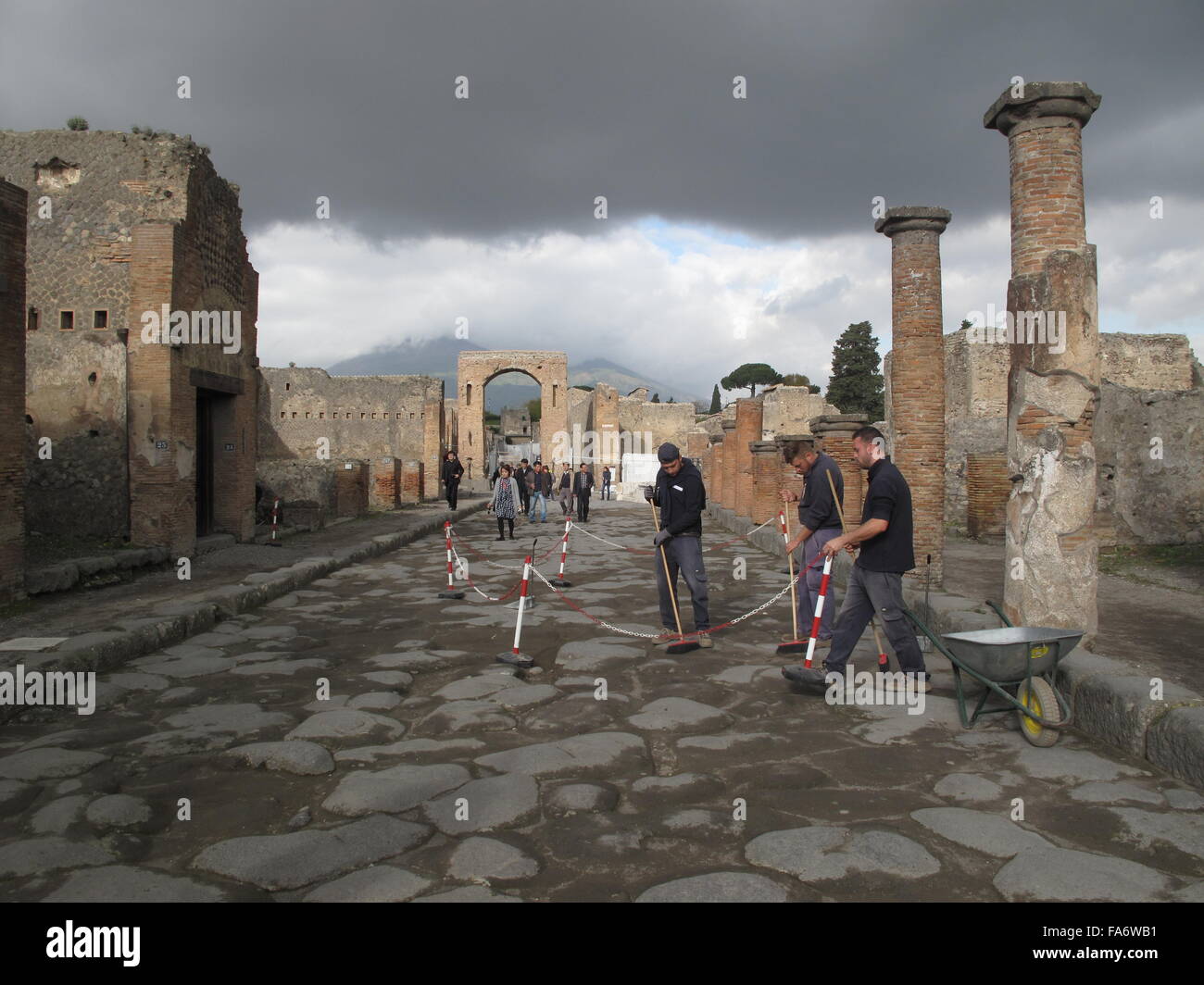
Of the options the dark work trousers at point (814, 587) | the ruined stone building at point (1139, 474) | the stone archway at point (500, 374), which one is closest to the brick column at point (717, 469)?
the ruined stone building at point (1139, 474)

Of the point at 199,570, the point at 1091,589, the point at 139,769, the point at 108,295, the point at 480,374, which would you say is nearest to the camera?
the point at 139,769

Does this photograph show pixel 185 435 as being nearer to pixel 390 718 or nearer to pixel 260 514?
pixel 260 514

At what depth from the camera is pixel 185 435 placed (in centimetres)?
1136

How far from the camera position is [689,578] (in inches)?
260

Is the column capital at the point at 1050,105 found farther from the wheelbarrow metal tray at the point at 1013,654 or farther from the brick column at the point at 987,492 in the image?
the brick column at the point at 987,492

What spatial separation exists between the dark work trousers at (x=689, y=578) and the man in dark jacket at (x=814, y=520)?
691mm

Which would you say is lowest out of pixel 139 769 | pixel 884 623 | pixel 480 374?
pixel 139 769

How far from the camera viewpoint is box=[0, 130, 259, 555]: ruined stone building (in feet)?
35.6

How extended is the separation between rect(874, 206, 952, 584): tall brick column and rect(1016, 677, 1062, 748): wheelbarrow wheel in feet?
17.8

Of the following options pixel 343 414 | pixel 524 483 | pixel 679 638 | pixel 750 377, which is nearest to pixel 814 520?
pixel 679 638

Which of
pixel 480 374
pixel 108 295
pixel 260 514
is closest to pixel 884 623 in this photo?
pixel 108 295

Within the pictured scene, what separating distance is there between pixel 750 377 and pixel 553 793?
8655 centimetres

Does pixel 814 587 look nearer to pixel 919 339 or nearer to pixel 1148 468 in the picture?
pixel 919 339

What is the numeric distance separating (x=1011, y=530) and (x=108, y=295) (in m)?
10.7
